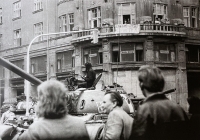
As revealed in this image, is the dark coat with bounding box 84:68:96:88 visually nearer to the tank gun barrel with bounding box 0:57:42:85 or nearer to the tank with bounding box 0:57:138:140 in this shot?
the tank with bounding box 0:57:138:140

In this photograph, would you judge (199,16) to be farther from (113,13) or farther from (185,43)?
(113,13)

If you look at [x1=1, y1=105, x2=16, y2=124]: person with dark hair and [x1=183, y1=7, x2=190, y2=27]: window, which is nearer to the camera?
[x1=1, y1=105, x2=16, y2=124]: person with dark hair

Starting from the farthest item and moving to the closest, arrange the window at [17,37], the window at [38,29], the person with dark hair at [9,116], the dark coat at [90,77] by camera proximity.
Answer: the window at [17,37]
the window at [38,29]
the dark coat at [90,77]
the person with dark hair at [9,116]

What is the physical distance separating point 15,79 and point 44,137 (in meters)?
24.3

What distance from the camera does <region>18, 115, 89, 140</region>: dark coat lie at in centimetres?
302

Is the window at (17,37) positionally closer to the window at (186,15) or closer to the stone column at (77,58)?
the stone column at (77,58)

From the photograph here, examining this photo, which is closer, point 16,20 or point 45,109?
point 45,109

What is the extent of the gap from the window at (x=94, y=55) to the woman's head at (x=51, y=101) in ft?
67.0

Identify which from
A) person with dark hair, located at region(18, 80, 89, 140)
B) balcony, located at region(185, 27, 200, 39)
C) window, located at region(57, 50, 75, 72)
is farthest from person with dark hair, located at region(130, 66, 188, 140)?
window, located at region(57, 50, 75, 72)

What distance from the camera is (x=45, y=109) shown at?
305 cm

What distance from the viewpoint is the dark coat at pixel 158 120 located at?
10.3 feet

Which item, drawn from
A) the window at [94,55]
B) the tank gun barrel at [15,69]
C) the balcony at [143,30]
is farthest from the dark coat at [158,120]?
the window at [94,55]

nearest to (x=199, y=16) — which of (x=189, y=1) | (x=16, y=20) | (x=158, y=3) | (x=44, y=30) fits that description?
(x=189, y=1)

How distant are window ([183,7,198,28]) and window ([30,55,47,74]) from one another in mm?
10245
